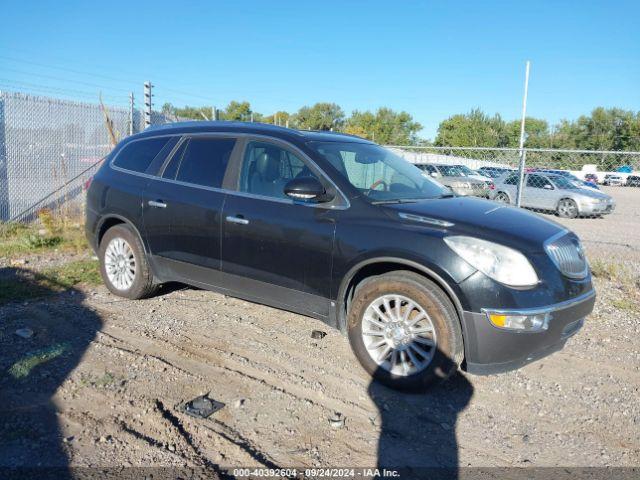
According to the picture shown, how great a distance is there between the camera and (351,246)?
3930 mm

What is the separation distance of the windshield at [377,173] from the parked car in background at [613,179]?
1080 inches

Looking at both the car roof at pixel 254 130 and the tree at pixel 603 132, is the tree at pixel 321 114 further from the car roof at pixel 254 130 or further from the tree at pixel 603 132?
the car roof at pixel 254 130

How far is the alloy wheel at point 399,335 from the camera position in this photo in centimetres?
368

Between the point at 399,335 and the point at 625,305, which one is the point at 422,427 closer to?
the point at 399,335

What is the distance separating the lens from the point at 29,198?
10305 mm

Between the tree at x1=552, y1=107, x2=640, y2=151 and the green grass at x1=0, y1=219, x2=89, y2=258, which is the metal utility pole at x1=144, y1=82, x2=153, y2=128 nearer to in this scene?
the green grass at x1=0, y1=219, x2=89, y2=258

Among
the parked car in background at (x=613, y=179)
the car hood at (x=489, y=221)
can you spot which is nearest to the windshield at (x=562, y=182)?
the parked car in background at (x=613, y=179)

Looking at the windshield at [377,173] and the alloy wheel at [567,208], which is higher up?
the windshield at [377,173]

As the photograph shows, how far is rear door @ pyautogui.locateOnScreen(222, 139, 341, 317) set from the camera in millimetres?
A: 4129

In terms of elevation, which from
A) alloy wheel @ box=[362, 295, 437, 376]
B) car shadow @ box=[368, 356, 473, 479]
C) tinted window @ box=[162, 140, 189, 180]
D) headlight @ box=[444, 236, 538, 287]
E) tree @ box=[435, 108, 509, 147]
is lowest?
car shadow @ box=[368, 356, 473, 479]

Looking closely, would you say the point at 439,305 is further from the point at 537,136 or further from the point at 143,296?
the point at 537,136

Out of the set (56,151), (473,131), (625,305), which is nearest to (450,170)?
(625,305)

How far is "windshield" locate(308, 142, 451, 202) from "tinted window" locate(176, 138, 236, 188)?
894 millimetres

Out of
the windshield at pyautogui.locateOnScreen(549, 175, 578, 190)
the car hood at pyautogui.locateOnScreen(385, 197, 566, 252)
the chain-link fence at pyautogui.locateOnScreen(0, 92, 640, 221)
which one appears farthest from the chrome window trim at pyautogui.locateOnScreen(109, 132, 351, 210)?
the windshield at pyautogui.locateOnScreen(549, 175, 578, 190)
